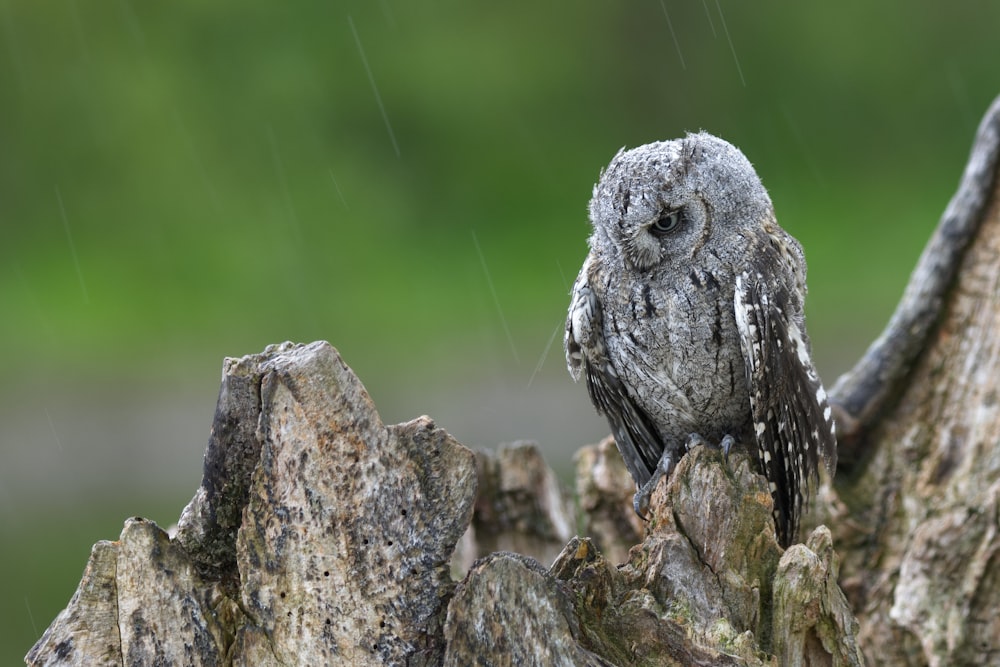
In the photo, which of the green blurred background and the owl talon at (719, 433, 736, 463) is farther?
the green blurred background

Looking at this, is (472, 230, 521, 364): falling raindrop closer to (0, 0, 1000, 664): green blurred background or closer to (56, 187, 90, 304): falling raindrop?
(0, 0, 1000, 664): green blurred background

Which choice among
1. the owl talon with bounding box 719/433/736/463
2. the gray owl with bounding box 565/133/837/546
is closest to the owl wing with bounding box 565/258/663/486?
the gray owl with bounding box 565/133/837/546

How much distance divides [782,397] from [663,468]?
0.50 m

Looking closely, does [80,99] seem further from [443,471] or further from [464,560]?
[443,471]

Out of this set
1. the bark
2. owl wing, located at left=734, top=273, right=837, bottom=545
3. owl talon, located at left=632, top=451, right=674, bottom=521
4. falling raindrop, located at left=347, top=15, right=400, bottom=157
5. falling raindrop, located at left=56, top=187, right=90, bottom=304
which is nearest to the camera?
the bark

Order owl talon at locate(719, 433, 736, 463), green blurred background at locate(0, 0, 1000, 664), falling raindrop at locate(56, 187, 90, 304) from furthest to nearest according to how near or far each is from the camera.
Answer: falling raindrop at locate(56, 187, 90, 304), green blurred background at locate(0, 0, 1000, 664), owl talon at locate(719, 433, 736, 463)

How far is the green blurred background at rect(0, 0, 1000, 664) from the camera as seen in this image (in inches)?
410

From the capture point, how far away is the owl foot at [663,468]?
3.70 meters

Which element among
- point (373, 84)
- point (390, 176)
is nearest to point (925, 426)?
point (390, 176)

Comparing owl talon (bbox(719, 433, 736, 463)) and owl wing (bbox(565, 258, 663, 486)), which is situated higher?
owl wing (bbox(565, 258, 663, 486))

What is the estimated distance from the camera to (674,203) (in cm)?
332

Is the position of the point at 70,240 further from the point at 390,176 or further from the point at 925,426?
the point at 925,426

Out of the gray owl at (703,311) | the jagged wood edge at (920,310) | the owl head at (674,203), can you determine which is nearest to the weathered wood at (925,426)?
the jagged wood edge at (920,310)

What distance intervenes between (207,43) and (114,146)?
4.70ft
